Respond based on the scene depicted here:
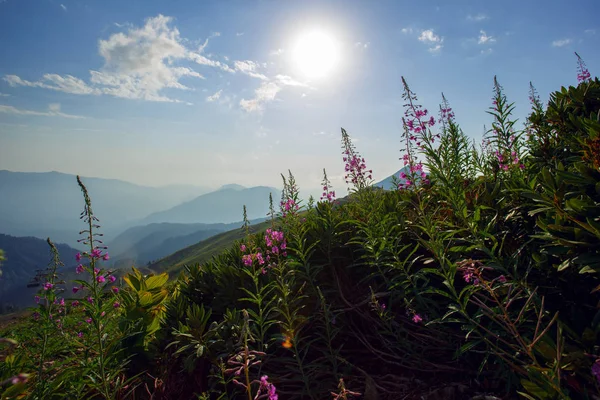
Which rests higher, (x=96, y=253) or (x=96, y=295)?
(x=96, y=253)

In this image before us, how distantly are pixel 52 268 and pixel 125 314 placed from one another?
1299 millimetres

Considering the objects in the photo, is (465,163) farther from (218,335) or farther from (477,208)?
(218,335)

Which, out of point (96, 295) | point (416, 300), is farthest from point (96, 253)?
point (416, 300)

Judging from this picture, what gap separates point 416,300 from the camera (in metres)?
3.37

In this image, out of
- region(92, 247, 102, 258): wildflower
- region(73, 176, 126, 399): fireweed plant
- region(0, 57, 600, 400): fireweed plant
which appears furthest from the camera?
region(92, 247, 102, 258): wildflower

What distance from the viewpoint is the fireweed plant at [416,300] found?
88.7 inches

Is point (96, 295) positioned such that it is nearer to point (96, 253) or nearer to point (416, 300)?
point (96, 253)

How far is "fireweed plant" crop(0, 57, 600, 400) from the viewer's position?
7.39ft

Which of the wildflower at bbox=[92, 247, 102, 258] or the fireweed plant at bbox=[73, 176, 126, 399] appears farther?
the wildflower at bbox=[92, 247, 102, 258]

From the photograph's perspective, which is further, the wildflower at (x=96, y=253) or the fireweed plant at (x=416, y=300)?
the wildflower at (x=96, y=253)

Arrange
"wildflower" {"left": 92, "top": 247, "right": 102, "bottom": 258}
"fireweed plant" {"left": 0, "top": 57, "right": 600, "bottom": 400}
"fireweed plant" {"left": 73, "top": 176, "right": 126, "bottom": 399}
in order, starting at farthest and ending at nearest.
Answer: "wildflower" {"left": 92, "top": 247, "right": 102, "bottom": 258}, "fireweed plant" {"left": 73, "top": 176, "right": 126, "bottom": 399}, "fireweed plant" {"left": 0, "top": 57, "right": 600, "bottom": 400}

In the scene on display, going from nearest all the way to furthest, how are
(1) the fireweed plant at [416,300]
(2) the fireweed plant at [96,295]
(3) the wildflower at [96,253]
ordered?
1. (1) the fireweed plant at [416,300]
2. (2) the fireweed plant at [96,295]
3. (3) the wildflower at [96,253]

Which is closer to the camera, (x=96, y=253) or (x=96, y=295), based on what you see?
(x=96, y=295)

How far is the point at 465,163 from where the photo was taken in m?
4.27
